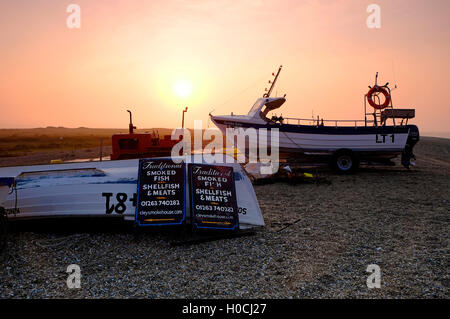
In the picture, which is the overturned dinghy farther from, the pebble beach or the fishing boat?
the fishing boat

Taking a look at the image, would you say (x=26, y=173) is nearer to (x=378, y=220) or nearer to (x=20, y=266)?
(x=20, y=266)

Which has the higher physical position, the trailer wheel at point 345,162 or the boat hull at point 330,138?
the boat hull at point 330,138

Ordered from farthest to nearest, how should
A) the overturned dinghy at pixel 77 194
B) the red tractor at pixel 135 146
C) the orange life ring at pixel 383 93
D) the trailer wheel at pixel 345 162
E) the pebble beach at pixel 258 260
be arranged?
the orange life ring at pixel 383 93 < the trailer wheel at pixel 345 162 < the red tractor at pixel 135 146 < the overturned dinghy at pixel 77 194 < the pebble beach at pixel 258 260

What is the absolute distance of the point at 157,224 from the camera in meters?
7.11

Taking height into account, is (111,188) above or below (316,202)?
above

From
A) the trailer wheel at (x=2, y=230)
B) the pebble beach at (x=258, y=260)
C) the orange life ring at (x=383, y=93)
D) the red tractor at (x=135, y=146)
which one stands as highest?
the orange life ring at (x=383, y=93)

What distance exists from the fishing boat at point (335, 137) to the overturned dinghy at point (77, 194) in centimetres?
1037

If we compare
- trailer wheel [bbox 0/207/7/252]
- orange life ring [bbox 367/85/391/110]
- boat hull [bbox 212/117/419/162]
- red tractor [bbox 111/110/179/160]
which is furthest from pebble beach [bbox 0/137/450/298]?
orange life ring [bbox 367/85/391/110]

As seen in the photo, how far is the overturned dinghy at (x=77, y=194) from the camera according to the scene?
24.8 ft

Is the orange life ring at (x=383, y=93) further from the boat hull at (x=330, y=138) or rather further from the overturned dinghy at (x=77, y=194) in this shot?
the overturned dinghy at (x=77, y=194)

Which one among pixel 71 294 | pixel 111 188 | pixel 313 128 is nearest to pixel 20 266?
pixel 71 294

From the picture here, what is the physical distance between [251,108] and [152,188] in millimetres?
12565

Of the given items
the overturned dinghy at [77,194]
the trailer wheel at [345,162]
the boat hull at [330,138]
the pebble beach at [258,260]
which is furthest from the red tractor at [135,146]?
the trailer wheel at [345,162]

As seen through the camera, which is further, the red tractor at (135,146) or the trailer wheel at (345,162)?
the trailer wheel at (345,162)
